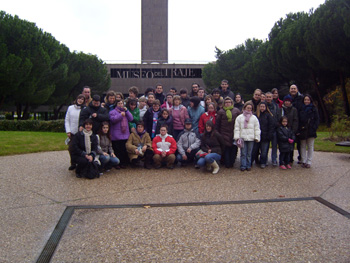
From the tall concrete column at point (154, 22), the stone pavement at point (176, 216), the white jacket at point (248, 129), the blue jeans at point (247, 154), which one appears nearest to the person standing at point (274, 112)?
the white jacket at point (248, 129)

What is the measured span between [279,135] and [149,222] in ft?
14.2

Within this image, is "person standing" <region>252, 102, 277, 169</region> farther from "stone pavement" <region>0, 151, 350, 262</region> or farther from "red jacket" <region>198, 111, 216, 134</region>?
"red jacket" <region>198, 111, 216, 134</region>

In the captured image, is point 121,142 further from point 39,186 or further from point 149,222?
point 149,222

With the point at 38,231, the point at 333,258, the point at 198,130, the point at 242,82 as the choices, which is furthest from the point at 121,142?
the point at 242,82

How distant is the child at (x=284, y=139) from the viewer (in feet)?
23.8

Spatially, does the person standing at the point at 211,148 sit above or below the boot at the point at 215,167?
above

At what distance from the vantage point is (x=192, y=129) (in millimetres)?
7469

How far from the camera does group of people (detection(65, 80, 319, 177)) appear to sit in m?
6.94

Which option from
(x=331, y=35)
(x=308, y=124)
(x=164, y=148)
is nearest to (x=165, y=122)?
(x=164, y=148)

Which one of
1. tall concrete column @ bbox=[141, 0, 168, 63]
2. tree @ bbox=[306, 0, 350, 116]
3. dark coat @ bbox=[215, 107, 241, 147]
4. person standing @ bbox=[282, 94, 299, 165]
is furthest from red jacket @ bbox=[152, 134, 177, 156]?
tall concrete column @ bbox=[141, 0, 168, 63]

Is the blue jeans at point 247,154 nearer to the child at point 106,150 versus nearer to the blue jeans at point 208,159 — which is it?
the blue jeans at point 208,159

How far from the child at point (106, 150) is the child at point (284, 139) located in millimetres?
3559

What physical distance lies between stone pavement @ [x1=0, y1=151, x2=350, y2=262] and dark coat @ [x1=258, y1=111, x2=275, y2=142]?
0.85 m

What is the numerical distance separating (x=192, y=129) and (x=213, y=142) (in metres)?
0.64
